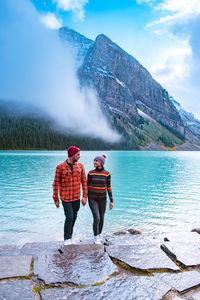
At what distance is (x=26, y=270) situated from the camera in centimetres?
507

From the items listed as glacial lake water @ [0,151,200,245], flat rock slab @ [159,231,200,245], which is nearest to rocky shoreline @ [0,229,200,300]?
flat rock slab @ [159,231,200,245]

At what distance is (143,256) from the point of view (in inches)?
234

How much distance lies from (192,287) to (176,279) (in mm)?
376

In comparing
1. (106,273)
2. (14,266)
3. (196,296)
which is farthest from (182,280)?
(14,266)

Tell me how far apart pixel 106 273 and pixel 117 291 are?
71cm

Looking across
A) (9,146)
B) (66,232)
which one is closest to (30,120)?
(9,146)

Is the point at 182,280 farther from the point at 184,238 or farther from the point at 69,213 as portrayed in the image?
the point at 69,213

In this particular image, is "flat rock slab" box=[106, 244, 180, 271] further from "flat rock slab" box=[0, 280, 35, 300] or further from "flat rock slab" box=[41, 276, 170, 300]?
"flat rock slab" box=[0, 280, 35, 300]

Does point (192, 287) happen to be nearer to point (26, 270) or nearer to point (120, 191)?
point (26, 270)

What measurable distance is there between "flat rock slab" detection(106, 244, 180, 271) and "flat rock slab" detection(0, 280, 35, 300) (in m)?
2.37

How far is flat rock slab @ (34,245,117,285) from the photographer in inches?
186

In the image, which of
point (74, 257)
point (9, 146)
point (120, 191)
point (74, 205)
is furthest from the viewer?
point (9, 146)

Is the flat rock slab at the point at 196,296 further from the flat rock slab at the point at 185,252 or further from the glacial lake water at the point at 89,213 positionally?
the glacial lake water at the point at 89,213

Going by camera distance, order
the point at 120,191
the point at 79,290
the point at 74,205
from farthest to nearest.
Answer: the point at 120,191 < the point at 74,205 < the point at 79,290
